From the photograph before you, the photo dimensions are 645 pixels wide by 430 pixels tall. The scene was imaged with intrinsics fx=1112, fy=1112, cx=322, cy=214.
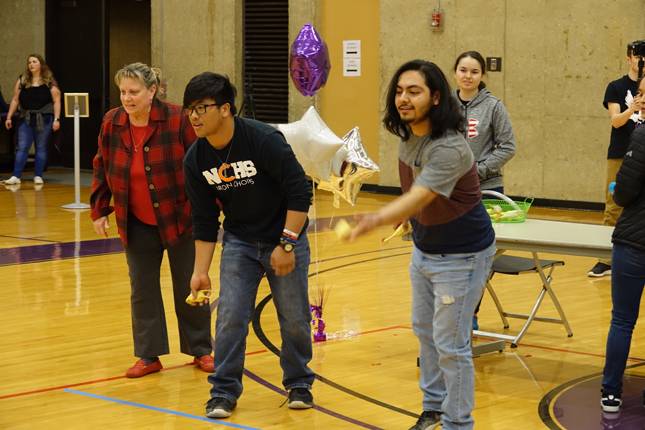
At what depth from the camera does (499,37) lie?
45.6ft

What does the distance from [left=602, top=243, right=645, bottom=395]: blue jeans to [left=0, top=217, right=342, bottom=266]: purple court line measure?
5815mm

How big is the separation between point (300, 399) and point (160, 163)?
145 cm

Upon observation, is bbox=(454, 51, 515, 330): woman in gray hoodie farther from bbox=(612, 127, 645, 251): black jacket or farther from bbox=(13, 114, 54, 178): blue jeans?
bbox=(13, 114, 54, 178): blue jeans

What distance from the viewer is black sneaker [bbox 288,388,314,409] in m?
5.38

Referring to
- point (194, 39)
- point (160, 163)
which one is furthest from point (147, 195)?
point (194, 39)

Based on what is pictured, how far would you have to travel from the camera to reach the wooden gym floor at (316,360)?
17.3 feet

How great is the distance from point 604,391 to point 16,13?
16.1 metres

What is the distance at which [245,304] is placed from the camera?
17.1 ft

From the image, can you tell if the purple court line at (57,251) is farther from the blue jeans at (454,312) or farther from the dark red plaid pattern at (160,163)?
the blue jeans at (454,312)

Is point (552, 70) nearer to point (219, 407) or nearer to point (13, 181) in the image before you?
point (13, 181)

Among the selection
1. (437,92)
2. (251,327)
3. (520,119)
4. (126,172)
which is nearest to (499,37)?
(520,119)

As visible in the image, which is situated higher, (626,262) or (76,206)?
(626,262)

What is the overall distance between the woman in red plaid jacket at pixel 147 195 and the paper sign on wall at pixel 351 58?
9.87 meters

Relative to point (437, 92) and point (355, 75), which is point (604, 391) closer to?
point (437, 92)
